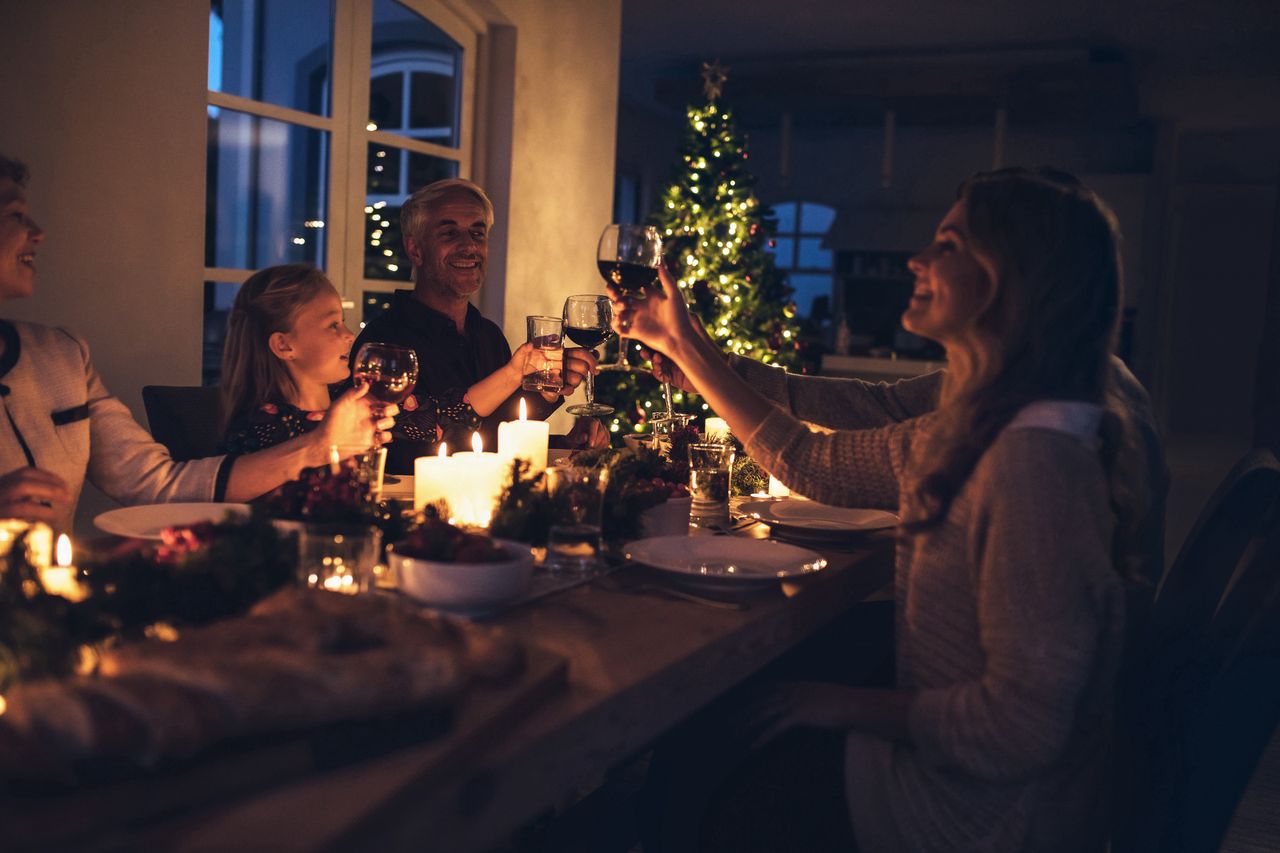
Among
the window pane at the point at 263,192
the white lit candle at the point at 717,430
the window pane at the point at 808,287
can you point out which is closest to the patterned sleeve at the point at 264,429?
the white lit candle at the point at 717,430

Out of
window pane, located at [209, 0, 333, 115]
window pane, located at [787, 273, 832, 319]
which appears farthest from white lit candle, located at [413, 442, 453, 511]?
window pane, located at [787, 273, 832, 319]

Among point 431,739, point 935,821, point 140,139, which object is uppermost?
point 140,139

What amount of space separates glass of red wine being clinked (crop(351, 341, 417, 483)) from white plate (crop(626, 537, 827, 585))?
43cm

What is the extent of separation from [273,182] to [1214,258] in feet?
32.3

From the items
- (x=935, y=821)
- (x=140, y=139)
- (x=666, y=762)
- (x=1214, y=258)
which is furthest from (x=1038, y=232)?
(x=1214, y=258)

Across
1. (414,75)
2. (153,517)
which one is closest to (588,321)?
(153,517)

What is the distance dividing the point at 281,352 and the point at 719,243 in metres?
3.51

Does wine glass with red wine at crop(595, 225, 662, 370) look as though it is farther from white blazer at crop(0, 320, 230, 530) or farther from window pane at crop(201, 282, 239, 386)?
window pane at crop(201, 282, 239, 386)

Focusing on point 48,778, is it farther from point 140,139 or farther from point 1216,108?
point 1216,108

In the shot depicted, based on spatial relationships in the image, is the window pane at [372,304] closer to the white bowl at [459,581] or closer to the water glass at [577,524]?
the water glass at [577,524]

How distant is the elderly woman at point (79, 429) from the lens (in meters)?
1.76

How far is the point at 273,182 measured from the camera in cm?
397

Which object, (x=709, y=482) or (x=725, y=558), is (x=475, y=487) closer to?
(x=725, y=558)

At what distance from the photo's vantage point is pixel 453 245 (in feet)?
9.55
